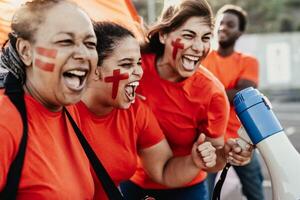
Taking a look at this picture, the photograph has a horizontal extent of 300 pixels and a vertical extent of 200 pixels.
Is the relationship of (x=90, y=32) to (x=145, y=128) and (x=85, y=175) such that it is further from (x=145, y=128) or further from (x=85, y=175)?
(x=145, y=128)

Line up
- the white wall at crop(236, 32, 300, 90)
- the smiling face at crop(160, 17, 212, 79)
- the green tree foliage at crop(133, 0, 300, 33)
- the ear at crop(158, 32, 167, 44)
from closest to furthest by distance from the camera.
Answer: the smiling face at crop(160, 17, 212, 79)
the ear at crop(158, 32, 167, 44)
the white wall at crop(236, 32, 300, 90)
the green tree foliage at crop(133, 0, 300, 33)

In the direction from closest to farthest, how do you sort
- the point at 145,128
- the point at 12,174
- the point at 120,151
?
the point at 12,174 → the point at 120,151 → the point at 145,128

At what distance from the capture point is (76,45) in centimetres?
185

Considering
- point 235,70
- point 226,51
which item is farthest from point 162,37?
point 226,51

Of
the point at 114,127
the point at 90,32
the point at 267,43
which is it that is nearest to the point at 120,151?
the point at 114,127

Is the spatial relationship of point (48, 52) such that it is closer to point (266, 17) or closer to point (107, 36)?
point (107, 36)

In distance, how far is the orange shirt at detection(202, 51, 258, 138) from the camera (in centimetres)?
500

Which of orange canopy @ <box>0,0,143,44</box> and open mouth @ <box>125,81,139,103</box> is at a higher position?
orange canopy @ <box>0,0,143,44</box>

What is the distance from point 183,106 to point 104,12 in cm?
61

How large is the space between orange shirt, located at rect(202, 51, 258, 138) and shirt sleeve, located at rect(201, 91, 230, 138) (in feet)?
6.40

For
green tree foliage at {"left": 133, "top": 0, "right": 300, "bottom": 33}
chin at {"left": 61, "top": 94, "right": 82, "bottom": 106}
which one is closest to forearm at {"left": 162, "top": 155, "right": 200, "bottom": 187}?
chin at {"left": 61, "top": 94, "right": 82, "bottom": 106}

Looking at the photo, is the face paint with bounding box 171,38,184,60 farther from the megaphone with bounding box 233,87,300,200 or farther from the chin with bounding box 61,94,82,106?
the chin with bounding box 61,94,82,106

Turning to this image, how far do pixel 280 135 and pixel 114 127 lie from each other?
744 mm

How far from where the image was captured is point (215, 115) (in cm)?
299
